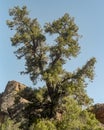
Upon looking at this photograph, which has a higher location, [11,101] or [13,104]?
[11,101]

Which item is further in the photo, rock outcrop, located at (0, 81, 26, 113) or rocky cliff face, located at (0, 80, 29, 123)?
rock outcrop, located at (0, 81, 26, 113)

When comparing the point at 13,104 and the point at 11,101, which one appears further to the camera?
the point at 11,101

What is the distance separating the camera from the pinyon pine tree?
42.0 metres

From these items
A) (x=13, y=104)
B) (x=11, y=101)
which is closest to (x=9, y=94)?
(x=11, y=101)

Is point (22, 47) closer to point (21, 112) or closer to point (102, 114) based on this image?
point (21, 112)

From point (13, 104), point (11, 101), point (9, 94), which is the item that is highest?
point (9, 94)

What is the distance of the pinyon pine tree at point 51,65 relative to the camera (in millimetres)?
41969

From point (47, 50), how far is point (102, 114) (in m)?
10.0

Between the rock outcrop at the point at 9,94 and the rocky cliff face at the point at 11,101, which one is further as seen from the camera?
the rock outcrop at the point at 9,94

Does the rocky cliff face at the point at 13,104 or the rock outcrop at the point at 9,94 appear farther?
the rock outcrop at the point at 9,94

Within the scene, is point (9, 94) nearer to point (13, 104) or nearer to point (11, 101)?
point (11, 101)

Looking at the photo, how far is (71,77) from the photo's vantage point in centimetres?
4297

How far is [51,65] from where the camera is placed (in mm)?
43281

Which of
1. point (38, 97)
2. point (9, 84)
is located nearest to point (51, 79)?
point (38, 97)
